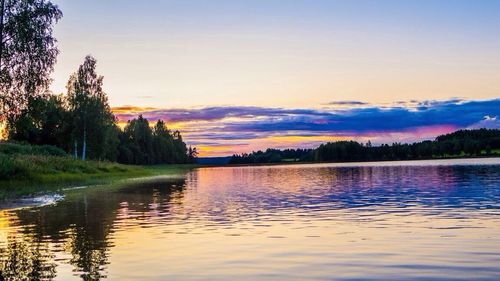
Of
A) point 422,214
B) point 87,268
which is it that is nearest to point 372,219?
point 422,214

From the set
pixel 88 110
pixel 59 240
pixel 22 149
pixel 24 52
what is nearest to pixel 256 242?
pixel 59 240

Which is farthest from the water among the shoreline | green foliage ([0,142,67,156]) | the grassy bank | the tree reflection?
green foliage ([0,142,67,156])

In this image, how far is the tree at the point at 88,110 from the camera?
109125 millimetres

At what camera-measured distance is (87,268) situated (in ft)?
56.0

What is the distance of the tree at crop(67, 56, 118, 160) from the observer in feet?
358

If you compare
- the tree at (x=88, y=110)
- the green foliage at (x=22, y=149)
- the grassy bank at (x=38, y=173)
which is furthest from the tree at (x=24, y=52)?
the tree at (x=88, y=110)

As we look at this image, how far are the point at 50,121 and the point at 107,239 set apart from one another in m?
113

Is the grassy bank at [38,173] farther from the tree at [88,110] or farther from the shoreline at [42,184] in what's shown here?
the tree at [88,110]

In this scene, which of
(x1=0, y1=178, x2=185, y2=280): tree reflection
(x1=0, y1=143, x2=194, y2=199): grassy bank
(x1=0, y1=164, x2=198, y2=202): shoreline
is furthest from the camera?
(x1=0, y1=143, x2=194, y2=199): grassy bank

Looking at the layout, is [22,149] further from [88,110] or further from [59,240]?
[59,240]

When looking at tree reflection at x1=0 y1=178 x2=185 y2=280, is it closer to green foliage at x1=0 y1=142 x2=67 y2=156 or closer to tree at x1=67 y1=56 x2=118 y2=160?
green foliage at x1=0 y1=142 x2=67 y2=156

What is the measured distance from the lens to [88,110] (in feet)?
359

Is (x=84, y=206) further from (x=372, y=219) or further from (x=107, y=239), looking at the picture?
(x=372, y=219)

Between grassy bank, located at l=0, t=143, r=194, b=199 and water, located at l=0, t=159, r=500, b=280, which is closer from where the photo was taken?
water, located at l=0, t=159, r=500, b=280
